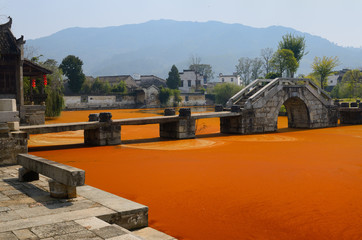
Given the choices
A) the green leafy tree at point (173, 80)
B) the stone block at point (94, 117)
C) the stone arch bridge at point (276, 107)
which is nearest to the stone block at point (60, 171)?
the stone block at point (94, 117)

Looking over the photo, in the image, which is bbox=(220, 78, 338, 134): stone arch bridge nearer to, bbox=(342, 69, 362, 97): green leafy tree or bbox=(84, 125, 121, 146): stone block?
bbox=(84, 125, 121, 146): stone block

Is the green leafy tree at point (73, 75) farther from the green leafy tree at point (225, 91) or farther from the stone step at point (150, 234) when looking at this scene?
the stone step at point (150, 234)

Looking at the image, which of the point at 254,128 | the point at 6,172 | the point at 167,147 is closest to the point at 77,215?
the point at 6,172

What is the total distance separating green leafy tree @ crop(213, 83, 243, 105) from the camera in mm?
58494

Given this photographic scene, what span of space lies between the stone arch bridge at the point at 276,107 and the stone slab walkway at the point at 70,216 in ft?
48.7

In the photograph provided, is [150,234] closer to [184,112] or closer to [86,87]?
[184,112]

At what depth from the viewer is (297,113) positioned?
973 inches

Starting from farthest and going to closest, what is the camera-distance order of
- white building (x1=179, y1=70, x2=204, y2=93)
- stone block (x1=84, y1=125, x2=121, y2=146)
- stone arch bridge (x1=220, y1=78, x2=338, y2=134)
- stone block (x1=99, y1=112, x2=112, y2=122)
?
1. white building (x1=179, y1=70, x2=204, y2=93)
2. stone arch bridge (x1=220, y1=78, x2=338, y2=134)
3. stone block (x1=84, y1=125, x2=121, y2=146)
4. stone block (x1=99, y1=112, x2=112, y2=122)

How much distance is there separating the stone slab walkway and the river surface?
0.83 meters

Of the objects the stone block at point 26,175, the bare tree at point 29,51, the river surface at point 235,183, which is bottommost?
the river surface at point 235,183

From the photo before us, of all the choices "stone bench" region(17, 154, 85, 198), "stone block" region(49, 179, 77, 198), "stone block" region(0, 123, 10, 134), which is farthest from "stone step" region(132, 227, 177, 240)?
"stone block" region(0, 123, 10, 134)

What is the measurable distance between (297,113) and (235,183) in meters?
16.6

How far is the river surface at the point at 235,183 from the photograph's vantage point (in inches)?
257

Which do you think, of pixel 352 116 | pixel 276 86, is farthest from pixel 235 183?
pixel 352 116
